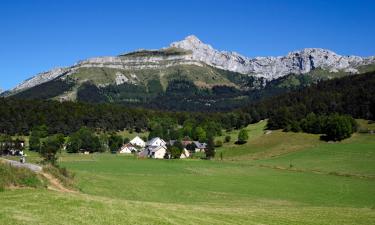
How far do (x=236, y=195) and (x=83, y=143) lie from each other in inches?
4587

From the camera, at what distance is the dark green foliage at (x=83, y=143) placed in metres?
159

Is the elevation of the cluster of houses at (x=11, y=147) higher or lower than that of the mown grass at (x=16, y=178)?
higher

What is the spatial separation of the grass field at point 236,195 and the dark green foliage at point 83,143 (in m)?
51.9

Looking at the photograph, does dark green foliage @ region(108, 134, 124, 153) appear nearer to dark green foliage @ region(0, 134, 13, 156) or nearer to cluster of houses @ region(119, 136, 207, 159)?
cluster of houses @ region(119, 136, 207, 159)

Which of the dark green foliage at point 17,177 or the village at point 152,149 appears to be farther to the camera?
the village at point 152,149

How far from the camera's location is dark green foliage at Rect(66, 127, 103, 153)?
15926 centimetres

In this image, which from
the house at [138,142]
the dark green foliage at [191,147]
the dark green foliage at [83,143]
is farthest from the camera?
the house at [138,142]

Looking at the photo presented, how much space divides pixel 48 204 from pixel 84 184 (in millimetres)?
21206

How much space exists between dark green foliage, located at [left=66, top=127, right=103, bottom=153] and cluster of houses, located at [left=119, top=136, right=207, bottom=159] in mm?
11007

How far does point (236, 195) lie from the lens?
177ft

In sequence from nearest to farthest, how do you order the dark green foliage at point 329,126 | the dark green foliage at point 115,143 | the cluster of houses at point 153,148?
the dark green foliage at point 329,126 < the cluster of houses at point 153,148 < the dark green foliage at point 115,143

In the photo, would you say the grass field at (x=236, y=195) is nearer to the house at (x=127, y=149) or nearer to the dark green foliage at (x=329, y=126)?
the dark green foliage at (x=329, y=126)

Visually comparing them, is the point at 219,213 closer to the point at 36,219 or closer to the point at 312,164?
the point at 36,219

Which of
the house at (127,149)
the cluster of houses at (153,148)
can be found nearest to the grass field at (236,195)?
the cluster of houses at (153,148)
